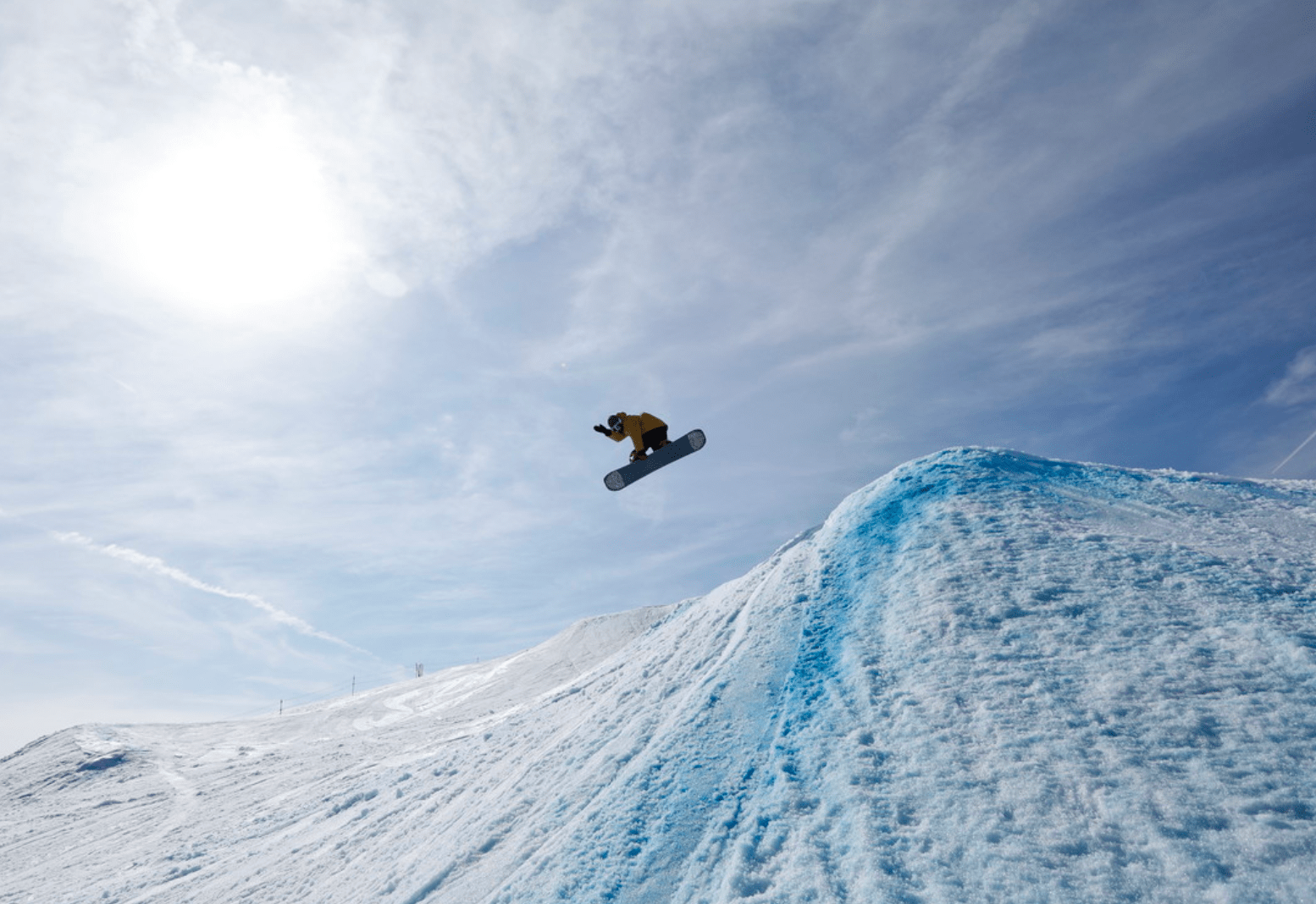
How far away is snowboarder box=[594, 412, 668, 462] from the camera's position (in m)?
11.0

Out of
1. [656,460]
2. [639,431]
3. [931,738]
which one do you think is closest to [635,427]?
[639,431]

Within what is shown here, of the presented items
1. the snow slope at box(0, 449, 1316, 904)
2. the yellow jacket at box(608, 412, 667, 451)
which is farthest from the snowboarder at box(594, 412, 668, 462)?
the snow slope at box(0, 449, 1316, 904)

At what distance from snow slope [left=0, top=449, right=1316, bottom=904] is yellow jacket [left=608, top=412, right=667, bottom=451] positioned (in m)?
3.22

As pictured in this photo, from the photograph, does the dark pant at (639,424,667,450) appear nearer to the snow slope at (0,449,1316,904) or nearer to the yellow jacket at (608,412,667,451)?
the yellow jacket at (608,412,667,451)

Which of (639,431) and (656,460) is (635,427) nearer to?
(639,431)

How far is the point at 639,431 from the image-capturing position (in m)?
11.1

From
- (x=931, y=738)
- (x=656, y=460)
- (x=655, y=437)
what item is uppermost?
(x=655, y=437)

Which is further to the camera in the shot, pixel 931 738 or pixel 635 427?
pixel 635 427

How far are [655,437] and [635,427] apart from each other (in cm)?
40

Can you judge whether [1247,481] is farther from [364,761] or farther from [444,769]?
[364,761]

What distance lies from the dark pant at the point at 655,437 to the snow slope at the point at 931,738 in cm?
298

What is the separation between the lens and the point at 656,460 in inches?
452

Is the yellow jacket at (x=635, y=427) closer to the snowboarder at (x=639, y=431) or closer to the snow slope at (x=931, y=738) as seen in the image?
the snowboarder at (x=639, y=431)

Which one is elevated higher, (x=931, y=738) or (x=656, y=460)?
(x=656, y=460)
